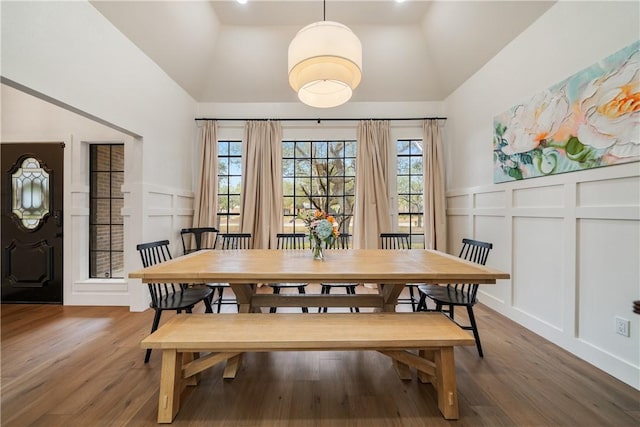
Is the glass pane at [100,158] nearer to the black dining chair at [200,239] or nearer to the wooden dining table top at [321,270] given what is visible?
the black dining chair at [200,239]

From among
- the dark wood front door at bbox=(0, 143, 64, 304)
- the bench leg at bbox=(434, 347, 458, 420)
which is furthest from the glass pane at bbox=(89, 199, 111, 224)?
the bench leg at bbox=(434, 347, 458, 420)

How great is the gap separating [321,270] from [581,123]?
2.32 metres

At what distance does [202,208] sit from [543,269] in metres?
4.28

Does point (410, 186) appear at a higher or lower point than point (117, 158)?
lower

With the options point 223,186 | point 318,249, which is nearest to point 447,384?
point 318,249

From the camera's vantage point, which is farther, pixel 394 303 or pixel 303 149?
pixel 303 149

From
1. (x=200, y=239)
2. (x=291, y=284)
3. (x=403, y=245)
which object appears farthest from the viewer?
(x=200, y=239)

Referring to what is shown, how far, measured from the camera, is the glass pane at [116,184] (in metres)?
3.32

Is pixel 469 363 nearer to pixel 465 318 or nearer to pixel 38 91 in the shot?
pixel 465 318

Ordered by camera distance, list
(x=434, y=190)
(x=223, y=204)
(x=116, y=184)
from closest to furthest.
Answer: (x=116, y=184) < (x=434, y=190) < (x=223, y=204)

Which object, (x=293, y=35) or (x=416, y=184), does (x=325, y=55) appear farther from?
(x=416, y=184)

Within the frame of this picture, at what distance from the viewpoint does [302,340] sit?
1.45 meters

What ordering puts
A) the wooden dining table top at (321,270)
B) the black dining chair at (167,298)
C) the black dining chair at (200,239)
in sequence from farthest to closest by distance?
1. the black dining chair at (200,239)
2. the black dining chair at (167,298)
3. the wooden dining table top at (321,270)

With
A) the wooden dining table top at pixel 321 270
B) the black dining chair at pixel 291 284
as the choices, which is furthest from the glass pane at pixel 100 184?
the black dining chair at pixel 291 284
